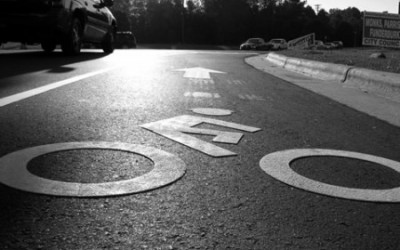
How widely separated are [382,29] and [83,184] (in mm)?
12217

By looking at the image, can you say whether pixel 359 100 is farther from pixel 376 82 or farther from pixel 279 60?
pixel 279 60

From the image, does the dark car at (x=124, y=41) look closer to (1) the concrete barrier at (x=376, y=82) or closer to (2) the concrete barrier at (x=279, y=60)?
(2) the concrete barrier at (x=279, y=60)

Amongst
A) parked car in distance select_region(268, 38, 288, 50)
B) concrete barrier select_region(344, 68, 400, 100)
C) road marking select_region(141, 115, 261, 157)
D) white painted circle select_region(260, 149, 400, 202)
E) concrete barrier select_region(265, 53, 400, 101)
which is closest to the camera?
white painted circle select_region(260, 149, 400, 202)

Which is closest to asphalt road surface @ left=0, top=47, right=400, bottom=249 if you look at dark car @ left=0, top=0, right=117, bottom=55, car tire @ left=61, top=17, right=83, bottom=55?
dark car @ left=0, top=0, right=117, bottom=55

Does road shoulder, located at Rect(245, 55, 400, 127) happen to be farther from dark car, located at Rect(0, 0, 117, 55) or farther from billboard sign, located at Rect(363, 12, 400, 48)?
dark car, located at Rect(0, 0, 117, 55)

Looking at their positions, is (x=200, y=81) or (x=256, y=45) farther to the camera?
(x=256, y=45)

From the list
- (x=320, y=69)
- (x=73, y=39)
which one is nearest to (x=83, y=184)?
(x=320, y=69)

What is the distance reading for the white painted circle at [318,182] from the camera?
2.80 metres

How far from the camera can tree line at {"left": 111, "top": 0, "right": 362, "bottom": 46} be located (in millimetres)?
83819

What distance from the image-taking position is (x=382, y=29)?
511 inches

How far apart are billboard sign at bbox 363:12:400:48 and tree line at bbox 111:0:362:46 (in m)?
67.5

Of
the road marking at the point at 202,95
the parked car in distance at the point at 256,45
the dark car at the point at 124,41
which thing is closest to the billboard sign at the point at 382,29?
the road marking at the point at 202,95

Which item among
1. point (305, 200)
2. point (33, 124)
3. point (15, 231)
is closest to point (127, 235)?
point (15, 231)

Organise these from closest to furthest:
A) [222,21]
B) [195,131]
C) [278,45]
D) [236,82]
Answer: [195,131] → [236,82] → [278,45] → [222,21]
